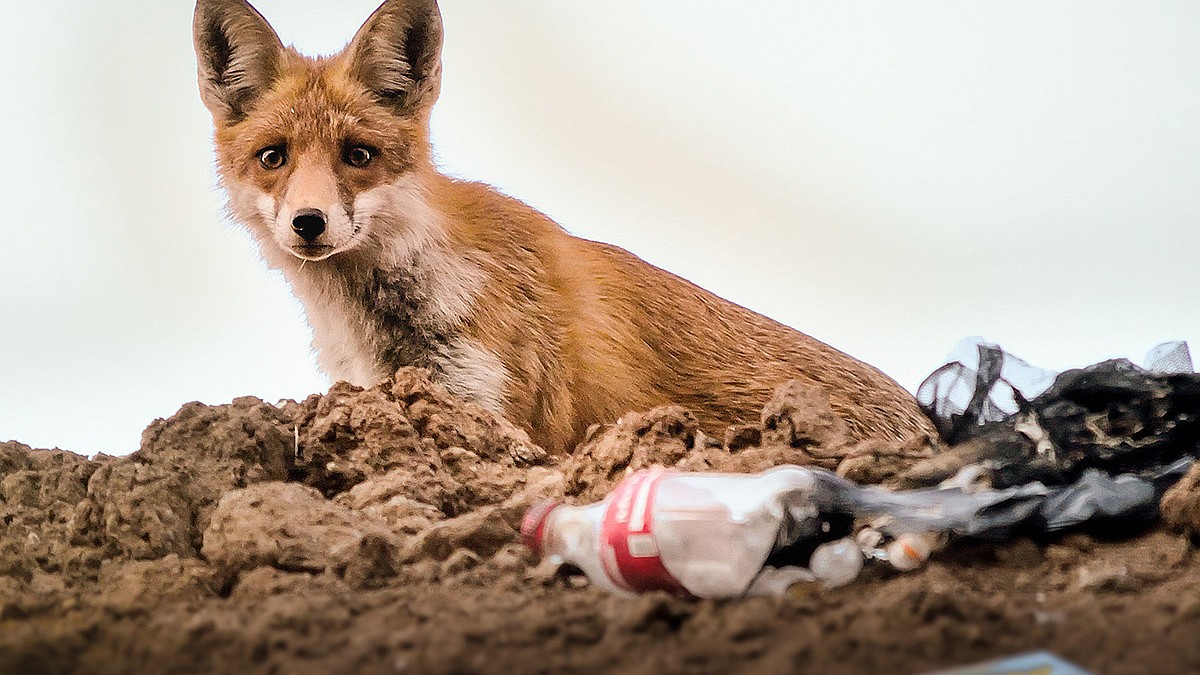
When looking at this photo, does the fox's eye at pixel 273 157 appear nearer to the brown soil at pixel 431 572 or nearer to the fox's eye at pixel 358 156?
the fox's eye at pixel 358 156

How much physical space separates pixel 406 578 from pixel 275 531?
221mm

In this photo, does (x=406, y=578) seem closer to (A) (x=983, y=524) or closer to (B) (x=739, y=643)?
(B) (x=739, y=643)

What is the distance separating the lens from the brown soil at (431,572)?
0.85 metres

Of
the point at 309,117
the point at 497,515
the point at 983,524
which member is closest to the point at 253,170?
the point at 309,117

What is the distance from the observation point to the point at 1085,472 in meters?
1.46

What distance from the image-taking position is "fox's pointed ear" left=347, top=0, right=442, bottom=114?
6.81 feet

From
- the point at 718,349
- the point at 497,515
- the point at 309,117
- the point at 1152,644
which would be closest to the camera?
the point at 1152,644

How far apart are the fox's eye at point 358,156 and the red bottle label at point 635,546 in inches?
43.9

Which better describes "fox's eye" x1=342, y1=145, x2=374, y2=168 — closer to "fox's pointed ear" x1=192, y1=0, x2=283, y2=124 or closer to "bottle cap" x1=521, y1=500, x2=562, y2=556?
"fox's pointed ear" x1=192, y1=0, x2=283, y2=124

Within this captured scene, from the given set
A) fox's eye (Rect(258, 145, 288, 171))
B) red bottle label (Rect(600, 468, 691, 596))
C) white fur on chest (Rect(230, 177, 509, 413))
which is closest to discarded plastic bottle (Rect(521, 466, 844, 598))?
red bottle label (Rect(600, 468, 691, 596))

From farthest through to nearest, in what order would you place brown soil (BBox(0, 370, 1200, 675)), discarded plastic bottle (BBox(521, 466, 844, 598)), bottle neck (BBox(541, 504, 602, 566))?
bottle neck (BBox(541, 504, 602, 566)) → discarded plastic bottle (BBox(521, 466, 844, 598)) → brown soil (BBox(0, 370, 1200, 675))

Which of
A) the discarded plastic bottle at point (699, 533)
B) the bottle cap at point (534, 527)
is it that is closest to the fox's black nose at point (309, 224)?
the bottle cap at point (534, 527)

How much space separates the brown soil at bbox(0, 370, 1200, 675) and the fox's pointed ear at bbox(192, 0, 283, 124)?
2.27 ft

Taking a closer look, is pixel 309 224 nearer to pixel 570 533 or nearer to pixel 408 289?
pixel 408 289
